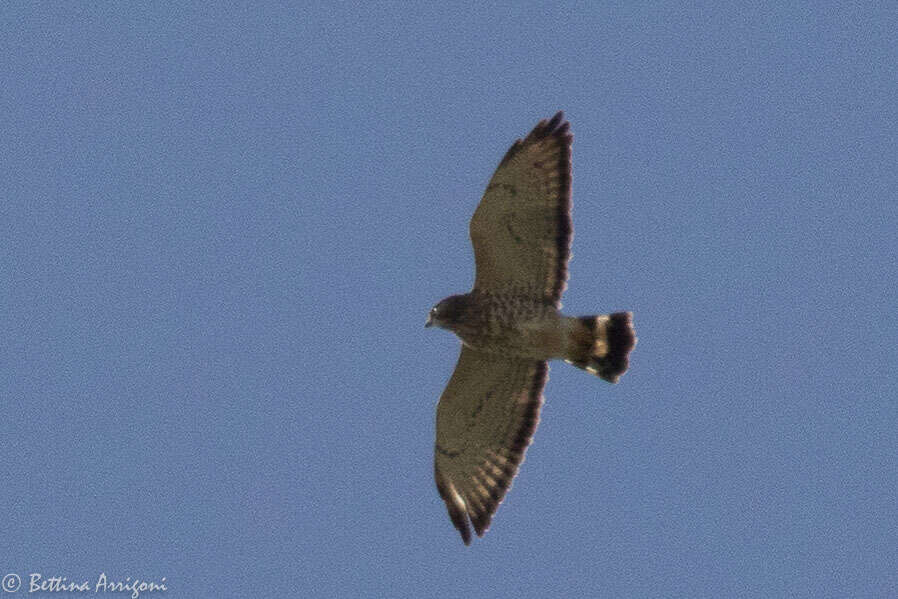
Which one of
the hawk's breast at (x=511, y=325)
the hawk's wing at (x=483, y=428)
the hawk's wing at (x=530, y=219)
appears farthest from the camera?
the hawk's wing at (x=483, y=428)

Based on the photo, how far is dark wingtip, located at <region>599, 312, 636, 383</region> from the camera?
12453 mm

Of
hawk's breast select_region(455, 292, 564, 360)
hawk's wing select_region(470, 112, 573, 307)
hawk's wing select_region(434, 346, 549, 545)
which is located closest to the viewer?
hawk's wing select_region(470, 112, 573, 307)

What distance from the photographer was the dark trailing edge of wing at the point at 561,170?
484 inches

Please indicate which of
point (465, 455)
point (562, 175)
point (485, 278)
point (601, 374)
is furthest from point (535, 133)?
point (465, 455)

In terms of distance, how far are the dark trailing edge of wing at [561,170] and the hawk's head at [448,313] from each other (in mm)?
800

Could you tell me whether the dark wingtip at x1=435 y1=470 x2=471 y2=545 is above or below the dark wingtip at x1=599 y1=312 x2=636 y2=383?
below

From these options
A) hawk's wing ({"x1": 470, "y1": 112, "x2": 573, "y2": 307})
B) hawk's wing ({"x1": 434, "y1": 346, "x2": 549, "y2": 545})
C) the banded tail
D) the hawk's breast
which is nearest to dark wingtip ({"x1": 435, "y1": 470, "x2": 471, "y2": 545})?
hawk's wing ({"x1": 434, "y1": 346, "x2": 549, "y2": 545})

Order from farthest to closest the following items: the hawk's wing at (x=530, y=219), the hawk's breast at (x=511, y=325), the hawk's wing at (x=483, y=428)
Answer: the hawk's wing at (x=483, y=428) < the hawk's breast at (x=511, y=325) < the hawk's wing at (x=530, y=219)

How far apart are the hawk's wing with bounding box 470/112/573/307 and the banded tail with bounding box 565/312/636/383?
322mm

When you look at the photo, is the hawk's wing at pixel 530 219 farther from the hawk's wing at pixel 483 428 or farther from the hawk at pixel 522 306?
the hawk's wing at pixel 483 428

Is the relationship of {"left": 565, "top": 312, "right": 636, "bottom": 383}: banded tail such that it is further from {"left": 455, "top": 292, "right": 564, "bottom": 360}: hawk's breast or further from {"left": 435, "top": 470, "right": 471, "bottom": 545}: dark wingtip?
{"left": 435, "top": 470, "right": 471, "bottom": 545}: dark wingtip

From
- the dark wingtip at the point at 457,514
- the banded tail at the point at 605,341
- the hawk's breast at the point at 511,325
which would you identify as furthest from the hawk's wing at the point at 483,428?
the banded tail at the point at 605,341

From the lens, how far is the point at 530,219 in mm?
12391

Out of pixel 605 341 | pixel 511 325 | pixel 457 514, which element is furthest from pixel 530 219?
pixel 457 514
